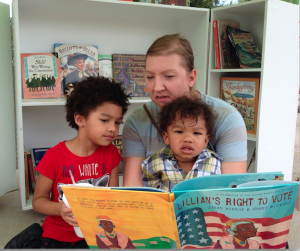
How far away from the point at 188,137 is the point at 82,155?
18.9 inches

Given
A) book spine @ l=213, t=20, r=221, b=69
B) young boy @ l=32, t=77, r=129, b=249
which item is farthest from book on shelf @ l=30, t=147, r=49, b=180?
book spine @ l=213, t=20, r=221, b=69

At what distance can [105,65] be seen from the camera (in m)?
2.28

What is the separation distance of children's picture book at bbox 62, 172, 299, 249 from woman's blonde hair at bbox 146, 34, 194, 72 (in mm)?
665

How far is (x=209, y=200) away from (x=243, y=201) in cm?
8

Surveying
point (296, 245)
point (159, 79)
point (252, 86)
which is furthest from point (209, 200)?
point (252, 86)

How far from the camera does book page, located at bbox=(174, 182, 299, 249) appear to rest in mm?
649

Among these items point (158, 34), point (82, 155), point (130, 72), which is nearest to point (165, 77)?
point (82, 155)

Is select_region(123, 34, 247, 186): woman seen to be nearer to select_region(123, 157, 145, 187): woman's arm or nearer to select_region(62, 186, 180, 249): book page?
select_region(123, 157, 145, 187): woman's arm

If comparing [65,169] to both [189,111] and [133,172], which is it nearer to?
[133,172]

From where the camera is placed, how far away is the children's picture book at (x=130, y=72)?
7.57ft

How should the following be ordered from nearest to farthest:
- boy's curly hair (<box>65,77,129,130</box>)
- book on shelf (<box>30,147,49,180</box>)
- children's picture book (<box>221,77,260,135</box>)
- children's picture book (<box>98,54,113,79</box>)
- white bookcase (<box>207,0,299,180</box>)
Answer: boy's curly hair (<box>65,77,129,130</box>)
white bookcase (<box>207,0,299,180</box>)
children's picture book (<box>221,77,260,135</box>)
book on shelf (<box>30,147,49,180</box>)
children's picture book (<box>98,54,113,79</box>)

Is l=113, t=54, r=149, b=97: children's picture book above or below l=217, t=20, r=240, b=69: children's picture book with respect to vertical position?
below

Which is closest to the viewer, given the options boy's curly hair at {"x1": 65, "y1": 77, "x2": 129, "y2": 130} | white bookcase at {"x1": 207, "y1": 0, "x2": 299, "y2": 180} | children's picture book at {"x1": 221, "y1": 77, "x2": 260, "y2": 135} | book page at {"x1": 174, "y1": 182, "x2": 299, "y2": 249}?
book page at {"x1": 174, "y1": 182, "x2": 299, "y2": 249}

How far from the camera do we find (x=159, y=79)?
1213 mm
